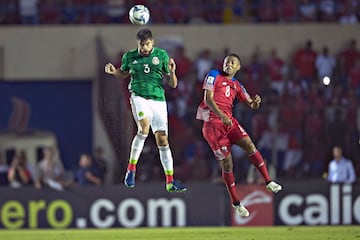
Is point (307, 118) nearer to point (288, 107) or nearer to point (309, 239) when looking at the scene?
point (288, 107)

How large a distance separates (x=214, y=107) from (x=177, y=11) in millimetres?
11686

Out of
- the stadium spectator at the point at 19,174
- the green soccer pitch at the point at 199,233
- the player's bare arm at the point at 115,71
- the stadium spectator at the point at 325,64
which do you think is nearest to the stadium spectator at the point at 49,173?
the stadium spectator at the point at 19,174

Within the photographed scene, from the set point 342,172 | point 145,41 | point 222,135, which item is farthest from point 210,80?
point 342,172

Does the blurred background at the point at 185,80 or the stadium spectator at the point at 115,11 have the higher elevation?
the stadium spectator at the point at 115,11

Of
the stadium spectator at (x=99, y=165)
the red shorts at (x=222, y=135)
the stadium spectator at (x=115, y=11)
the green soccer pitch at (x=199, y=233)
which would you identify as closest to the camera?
the red shorts at (x=222, y=135)

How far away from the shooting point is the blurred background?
2733 cm

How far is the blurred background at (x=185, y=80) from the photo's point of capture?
89.7ft

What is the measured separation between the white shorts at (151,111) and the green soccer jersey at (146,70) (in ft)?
0.28

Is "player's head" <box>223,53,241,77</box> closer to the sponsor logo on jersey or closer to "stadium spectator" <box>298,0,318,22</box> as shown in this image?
the sponsor logo on jersey

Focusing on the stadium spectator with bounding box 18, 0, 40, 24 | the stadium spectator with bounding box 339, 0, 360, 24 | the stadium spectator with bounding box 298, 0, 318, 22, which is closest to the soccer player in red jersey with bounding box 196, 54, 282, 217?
the stadium spectator with bounding box 298, 0, 318, 22

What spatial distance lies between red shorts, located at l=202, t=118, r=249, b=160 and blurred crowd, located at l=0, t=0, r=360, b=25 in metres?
11.1

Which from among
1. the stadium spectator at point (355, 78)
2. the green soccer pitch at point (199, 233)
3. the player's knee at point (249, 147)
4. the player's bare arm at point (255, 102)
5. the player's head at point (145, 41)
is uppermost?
the player's head at point (145, 41)

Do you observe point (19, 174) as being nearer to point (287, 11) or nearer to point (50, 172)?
point (50, 172)

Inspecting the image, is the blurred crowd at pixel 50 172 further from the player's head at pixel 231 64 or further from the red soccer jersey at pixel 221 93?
the player's head at pixel 231 64
